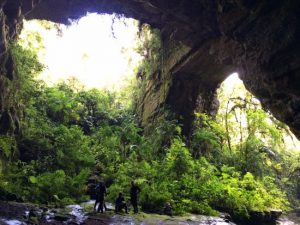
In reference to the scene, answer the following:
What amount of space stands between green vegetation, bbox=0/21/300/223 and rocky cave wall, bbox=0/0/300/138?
1.45 meters

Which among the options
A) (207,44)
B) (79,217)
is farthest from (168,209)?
(207,44)

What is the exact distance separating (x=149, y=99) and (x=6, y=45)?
31.7 feet

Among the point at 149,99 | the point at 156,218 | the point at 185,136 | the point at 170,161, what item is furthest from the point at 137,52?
the point at 156,218

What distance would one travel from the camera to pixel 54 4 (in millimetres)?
15133

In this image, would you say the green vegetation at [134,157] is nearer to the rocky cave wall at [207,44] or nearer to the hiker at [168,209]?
the hiker at [168,209]

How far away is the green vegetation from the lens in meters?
12.4

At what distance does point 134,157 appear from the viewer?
1571 centimetres

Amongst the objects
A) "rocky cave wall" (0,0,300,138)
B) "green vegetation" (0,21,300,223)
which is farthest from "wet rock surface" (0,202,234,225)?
"rocky cave wall" (0,0,300,138)

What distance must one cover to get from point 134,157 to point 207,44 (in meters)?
5.78

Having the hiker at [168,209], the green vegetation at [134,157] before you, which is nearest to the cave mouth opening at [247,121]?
the green vegetation at [134,157]

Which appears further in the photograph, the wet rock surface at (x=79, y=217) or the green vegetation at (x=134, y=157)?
the green vegetation at (x=134, y=157)

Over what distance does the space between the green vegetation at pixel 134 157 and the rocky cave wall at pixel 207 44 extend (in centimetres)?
145

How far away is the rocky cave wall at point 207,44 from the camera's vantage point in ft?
34.5

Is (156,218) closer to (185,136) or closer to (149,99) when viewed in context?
(185,136)
